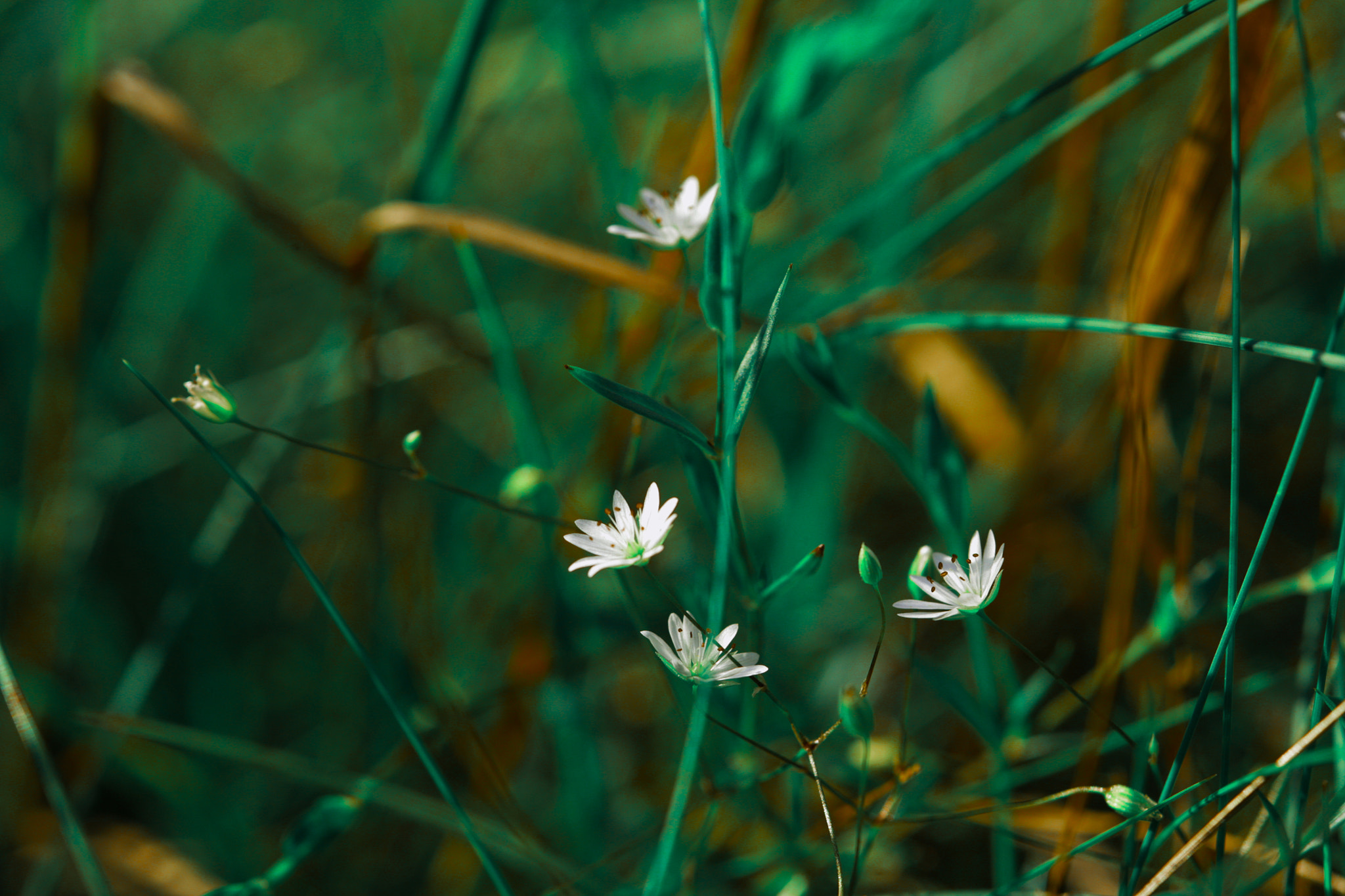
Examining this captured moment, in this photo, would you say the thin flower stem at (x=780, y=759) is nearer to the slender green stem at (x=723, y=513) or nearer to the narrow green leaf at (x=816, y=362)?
the slender green stem at (x=723, y=513)

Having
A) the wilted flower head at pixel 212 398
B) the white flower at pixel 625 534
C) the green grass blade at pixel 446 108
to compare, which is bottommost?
the white flower at pixel 625 534

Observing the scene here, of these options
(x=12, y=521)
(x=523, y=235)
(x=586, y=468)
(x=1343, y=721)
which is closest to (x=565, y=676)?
(x=586, y=468)

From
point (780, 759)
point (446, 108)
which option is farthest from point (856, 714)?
point (446, 108)

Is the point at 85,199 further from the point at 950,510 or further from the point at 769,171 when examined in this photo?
the point at 950,510

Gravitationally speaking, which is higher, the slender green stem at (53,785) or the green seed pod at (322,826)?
the slender green stem at (53,785)

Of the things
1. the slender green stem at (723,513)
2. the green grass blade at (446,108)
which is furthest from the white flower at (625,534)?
the green grass blade at (446,108)

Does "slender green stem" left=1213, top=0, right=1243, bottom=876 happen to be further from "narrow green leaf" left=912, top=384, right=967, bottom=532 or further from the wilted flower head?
the wilted flower head
